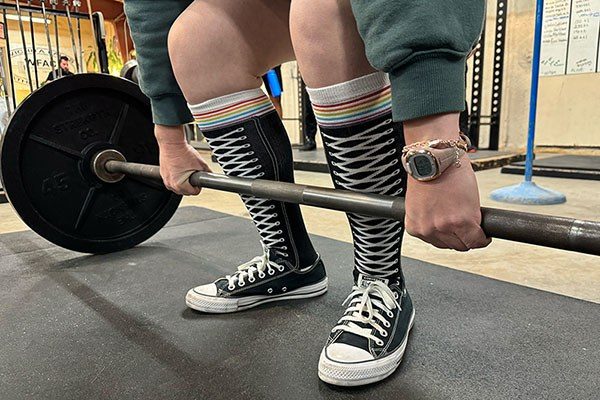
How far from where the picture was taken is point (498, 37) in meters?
3.34

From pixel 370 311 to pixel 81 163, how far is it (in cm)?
95

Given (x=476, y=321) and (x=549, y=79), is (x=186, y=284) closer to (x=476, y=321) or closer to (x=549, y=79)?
(x=476, y=321)

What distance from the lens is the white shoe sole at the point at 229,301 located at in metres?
0.93

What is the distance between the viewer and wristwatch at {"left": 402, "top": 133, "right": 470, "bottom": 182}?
0.46m

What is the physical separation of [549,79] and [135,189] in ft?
10.4

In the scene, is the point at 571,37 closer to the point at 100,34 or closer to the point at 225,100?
the point at 100,34

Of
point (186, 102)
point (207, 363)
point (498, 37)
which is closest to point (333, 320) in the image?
point (207, 363)

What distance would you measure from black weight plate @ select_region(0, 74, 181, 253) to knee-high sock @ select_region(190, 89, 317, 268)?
56 cm

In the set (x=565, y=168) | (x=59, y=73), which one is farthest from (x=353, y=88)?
(x=565, y=168)

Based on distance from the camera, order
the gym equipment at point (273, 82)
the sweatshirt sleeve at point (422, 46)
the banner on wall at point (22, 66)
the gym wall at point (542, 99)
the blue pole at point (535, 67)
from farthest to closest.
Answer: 1. the banner on wall at point (22, 66)
2. the gym wall at point (542, 99)
3. the gym equipment at point (273, 82)
4. the blue pole at point (535, 67)
5. the sweatshirt sleeve at point (422, 46)

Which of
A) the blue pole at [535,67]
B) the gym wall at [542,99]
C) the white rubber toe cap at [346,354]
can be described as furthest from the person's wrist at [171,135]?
the gym wall at [542,99]

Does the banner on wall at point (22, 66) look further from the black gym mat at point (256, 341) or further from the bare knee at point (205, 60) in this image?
the bare knee at point (205, 60)

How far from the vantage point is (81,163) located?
1.28 meters

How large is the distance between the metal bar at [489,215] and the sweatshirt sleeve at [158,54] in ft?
0.69
